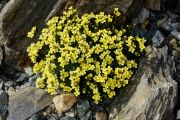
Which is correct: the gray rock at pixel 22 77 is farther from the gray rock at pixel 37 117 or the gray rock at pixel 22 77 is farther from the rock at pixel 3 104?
the gray rock at pixel 37 117

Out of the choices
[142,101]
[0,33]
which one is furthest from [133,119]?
[0,33]

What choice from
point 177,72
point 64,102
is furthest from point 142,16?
point 64,102

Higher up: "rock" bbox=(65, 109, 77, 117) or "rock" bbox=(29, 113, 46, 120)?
"rock" bbox=(29, 113, 46, 120)

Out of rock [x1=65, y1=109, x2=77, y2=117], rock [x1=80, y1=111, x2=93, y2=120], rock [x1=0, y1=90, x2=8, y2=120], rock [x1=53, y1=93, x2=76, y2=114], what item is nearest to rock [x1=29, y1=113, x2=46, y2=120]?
rock [x1=53, y1=93, x2=76, y2=114]

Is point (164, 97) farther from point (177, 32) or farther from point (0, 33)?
point (0, 33)

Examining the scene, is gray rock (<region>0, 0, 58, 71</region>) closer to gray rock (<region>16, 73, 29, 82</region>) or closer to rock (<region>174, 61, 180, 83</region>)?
gray rock (<region>16, 73, 29, 82</region>)

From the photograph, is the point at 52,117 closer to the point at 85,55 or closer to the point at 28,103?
the point at 28,103

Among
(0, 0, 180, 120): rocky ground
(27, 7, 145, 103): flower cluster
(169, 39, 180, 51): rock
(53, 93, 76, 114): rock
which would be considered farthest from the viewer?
(169, 39, 180, 51): rock
